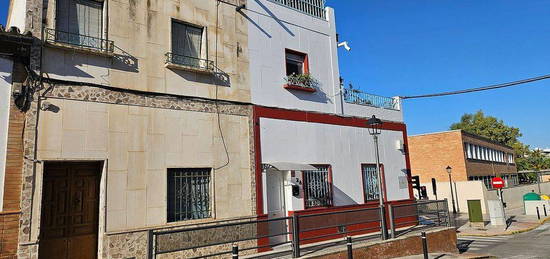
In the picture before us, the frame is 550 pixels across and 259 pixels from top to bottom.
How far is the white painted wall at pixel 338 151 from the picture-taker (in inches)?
454

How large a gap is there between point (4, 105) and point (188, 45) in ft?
14.9

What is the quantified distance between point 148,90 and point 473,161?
105 ft

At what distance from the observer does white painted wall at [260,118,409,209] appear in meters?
11.5

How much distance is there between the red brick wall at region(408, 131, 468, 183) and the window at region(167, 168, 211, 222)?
88.8 ft

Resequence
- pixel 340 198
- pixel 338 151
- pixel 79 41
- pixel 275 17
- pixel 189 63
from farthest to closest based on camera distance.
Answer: pixel 338 151
pixel 340 198
pixel 275 17
pixel 189 63
pixel 79 41

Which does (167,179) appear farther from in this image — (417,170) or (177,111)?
(417,170)

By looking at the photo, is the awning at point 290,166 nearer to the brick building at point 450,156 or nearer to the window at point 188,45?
the window at point 188,45

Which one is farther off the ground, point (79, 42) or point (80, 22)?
point (80, 22)

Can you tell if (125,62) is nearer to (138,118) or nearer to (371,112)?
(138,118)

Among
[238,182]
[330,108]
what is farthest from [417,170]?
[238,182]

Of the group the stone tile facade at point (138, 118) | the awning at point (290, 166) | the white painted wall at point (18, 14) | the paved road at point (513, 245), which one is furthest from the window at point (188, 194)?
the paved road at point (513, 245)

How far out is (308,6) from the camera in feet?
45.4

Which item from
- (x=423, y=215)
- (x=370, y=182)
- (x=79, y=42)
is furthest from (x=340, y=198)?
(x=79, y=42)

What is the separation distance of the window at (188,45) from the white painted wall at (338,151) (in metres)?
2.62
